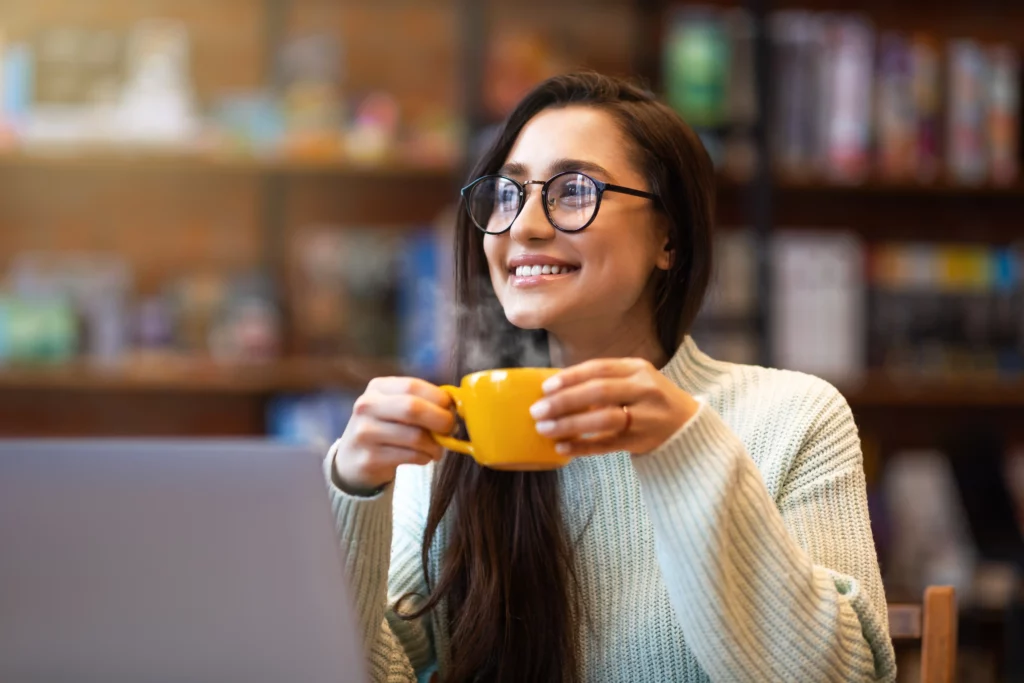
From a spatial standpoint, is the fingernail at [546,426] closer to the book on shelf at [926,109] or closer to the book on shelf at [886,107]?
the book on shelf at [886,107]

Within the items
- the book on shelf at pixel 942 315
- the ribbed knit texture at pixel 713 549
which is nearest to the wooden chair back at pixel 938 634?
the ribbed knit texture at pixel 713 549

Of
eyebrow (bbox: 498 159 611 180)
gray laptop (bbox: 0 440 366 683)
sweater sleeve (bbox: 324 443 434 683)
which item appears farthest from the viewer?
eyebrow (bbox: 498 159 611 180)

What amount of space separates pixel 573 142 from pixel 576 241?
0.12 meters

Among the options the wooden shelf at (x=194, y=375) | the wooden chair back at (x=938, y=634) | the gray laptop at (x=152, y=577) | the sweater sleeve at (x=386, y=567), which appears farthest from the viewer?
the wooden shelf at (x=194, y=375)

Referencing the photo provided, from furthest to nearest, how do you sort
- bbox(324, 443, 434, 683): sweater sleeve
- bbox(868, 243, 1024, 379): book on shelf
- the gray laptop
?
bbox(868, 243, 1024, 379): book on shelf < bbox(324, 443, 434, 683): sweater sleeve < the gray laptop

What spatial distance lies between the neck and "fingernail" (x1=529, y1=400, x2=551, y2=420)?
1.50 ft

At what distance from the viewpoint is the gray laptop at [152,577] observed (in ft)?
2.00

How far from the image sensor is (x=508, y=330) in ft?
4.55

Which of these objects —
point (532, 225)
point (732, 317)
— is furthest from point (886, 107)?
point (532, 225)

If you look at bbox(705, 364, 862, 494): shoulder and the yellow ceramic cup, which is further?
bbox(705, 364, 862, 494): shoulder

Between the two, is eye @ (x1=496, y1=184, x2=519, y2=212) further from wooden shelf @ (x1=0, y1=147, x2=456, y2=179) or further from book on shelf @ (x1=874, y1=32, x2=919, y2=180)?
book on shelf @ (x1=874, y1=32, x2=919, y2=180)

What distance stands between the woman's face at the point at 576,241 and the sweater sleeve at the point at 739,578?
323 millimetres

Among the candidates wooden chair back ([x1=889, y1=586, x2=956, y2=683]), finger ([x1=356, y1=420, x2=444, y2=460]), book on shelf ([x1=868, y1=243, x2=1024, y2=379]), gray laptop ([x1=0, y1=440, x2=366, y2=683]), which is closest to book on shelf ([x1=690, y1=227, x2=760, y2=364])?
book on shelf ([x1=868, y1=243, x2=1024, y2=379])

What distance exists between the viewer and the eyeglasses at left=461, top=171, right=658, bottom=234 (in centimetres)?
122
